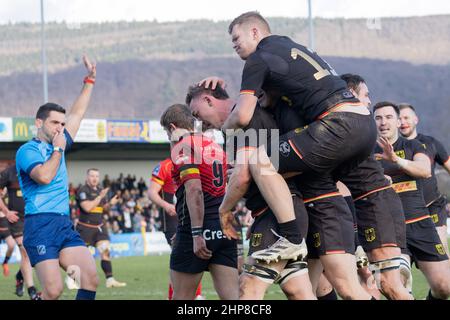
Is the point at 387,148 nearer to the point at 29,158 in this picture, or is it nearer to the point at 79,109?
the point at 79,109

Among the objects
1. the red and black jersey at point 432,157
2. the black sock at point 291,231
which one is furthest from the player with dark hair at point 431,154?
the black sock at point 291,231

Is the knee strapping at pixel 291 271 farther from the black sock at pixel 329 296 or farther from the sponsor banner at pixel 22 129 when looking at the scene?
the sponsor banner at pixel 22 129

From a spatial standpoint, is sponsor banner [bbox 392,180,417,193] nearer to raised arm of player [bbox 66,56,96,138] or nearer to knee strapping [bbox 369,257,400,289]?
knee strapping [bbox 369,257,400,289]

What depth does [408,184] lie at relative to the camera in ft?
29.9

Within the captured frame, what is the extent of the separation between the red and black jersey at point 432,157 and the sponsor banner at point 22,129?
2831 cm

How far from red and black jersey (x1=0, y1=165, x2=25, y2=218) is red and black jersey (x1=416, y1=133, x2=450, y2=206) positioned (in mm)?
7716

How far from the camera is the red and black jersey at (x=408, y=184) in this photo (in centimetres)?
902

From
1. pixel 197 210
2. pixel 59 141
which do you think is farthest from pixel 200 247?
pixel 59 141

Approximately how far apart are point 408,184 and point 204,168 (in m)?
2.70

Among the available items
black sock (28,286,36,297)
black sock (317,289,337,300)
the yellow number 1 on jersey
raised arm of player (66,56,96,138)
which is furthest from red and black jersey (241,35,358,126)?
black sock (28,286,36,297)

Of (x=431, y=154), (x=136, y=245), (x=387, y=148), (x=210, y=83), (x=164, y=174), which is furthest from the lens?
(x=136, y=245)

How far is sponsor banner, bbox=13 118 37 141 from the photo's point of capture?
36.9 m

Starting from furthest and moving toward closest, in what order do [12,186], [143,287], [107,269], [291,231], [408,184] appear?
[107,269]
[143,287]
[12,186]
[408,184]
[291,231]

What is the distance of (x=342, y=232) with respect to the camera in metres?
6.16
